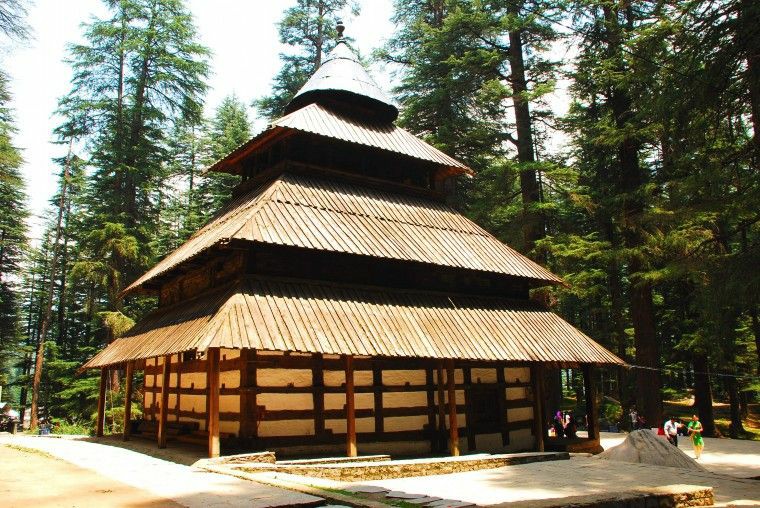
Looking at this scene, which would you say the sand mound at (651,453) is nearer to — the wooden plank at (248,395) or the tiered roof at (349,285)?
the tiered roof at (349,285)

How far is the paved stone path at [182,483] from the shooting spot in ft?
22.2

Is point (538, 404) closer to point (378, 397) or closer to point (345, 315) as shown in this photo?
point (378, 397)

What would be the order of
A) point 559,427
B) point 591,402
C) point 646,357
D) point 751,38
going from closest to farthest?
point 751,38 < point 591,402 < point 646,357 < point 559,427

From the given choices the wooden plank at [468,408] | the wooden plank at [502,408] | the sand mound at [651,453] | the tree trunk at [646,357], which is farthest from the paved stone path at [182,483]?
the tree trunk at [646,357]

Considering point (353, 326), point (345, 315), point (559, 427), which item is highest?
point (345, 315)

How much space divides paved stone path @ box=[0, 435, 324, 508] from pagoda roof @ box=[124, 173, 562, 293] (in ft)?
15.5

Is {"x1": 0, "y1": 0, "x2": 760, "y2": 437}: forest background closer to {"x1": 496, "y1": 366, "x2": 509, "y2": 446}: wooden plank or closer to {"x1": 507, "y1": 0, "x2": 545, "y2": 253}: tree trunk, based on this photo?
{"x1": 507, "y1": 0, "x2": 545, "y2": 253}: tree trunk

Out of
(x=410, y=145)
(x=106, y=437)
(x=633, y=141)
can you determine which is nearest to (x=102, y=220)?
(x=106, y=437)

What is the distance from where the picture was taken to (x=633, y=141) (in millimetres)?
23781

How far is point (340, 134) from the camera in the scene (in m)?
16.8

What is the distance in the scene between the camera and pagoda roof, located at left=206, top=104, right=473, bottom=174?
1602 centimetres

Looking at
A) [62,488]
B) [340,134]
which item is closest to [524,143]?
[340,134]

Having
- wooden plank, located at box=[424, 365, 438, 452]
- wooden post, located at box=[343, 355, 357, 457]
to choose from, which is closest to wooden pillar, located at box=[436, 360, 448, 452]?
wooden plank, located at box=[424, 365, 438, 452]

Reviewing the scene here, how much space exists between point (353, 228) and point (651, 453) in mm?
9798
